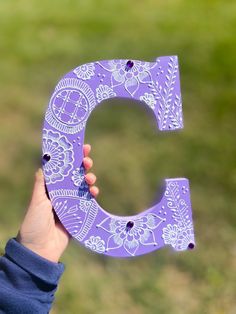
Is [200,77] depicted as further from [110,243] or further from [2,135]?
[110,243]

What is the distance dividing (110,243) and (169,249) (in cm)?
84

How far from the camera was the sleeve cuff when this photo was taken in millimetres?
1290

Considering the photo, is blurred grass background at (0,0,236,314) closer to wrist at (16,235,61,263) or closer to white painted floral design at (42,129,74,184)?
wrist at (16,235,61,263)

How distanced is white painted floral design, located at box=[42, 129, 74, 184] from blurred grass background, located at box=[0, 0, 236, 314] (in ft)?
2.79

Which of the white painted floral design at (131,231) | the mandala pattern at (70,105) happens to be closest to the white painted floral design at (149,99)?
the mandala pattern at (70,105)

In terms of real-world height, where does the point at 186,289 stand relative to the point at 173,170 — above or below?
below

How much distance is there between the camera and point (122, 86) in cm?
135

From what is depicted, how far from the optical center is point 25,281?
1.28 m

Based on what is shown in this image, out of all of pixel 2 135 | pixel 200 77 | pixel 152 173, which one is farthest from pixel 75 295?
pixel 200 77

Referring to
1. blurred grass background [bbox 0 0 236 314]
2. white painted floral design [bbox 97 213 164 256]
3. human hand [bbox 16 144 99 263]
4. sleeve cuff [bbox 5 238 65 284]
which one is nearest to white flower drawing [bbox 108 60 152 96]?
human hand [bbox 16 144 99 263]

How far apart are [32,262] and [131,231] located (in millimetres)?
213

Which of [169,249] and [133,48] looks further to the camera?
[133,48]

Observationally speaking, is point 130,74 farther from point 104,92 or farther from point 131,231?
point 131,231

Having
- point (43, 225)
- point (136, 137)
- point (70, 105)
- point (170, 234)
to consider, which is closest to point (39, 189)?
point (43, 225)
